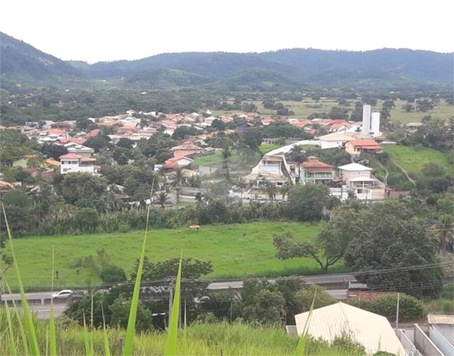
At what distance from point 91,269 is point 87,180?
4371 mm

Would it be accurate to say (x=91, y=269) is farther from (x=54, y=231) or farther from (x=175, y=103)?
(x=175, y=103)

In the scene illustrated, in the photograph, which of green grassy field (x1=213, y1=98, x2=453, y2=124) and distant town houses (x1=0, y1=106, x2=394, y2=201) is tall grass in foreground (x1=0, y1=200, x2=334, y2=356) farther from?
green grassy field (x1=213, y1=98, x2=453, y2=124)

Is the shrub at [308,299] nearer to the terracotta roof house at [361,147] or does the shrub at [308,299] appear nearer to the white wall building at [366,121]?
the terracotta roof house at [361,147]

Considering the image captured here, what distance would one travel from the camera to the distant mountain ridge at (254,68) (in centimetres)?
5081

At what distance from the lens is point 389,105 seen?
31.7 m

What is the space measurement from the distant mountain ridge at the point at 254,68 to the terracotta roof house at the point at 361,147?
107ft

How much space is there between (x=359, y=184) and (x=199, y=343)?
38.4ft

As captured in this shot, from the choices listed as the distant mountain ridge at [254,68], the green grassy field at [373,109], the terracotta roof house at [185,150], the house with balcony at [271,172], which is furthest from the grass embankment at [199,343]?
the distant mountain ridge at [254,68]

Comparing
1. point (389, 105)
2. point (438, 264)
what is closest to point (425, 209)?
point (438, 264)

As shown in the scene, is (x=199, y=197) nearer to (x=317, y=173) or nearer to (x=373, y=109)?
(x=317, y=173)

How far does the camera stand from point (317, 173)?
14023 millimetres

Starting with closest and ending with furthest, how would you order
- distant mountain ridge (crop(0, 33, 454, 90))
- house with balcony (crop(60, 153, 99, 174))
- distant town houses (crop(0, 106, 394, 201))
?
distant town houses (crop(0, 106, 394, 201)), house with balcony (crop(60, 153, 99, 174)), distant mountain ridge (crop(0, 33, 454, 90))

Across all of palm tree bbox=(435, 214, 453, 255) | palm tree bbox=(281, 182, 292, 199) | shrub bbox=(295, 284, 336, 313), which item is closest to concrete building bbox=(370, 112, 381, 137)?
palm tree bbox=(281, 182, 292, 199)

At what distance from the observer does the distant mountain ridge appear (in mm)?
50812
